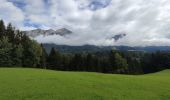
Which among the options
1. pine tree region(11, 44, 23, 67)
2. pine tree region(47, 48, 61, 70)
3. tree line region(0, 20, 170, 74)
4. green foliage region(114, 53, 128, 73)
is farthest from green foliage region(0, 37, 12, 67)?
green foliage region(114, 53, 128, 73)

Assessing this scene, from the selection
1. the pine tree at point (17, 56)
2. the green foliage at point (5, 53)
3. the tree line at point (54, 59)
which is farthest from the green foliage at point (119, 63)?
the green foliage at point (5, 53)

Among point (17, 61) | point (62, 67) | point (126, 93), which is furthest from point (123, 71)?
point (126, 93)

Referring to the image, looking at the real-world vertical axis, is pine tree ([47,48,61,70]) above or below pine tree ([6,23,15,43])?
below

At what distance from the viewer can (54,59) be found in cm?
14488

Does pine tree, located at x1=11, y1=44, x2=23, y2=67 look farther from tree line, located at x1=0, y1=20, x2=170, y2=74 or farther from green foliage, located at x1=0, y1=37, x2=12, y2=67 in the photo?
green foliage, located at x1=0, y1=37, x2=12, y2=67

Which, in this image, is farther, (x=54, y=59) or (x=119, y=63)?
(x=54, y=59)

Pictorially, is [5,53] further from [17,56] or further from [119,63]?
[119,63]

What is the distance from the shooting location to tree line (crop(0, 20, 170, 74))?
11725cm

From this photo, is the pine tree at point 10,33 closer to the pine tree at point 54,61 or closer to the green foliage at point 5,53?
the green foliage at point 5,53

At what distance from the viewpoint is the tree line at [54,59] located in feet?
385

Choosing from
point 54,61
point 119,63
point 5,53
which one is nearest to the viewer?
point 5,53

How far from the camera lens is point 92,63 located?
148m

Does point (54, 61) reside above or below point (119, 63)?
above

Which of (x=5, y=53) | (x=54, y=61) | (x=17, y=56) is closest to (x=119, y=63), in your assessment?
(x=54, y=61)
